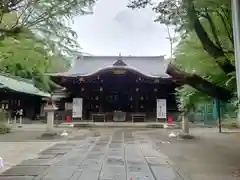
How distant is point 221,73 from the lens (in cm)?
991

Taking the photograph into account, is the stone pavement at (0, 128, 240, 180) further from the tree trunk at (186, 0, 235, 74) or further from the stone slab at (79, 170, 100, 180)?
the tree trunk at (186, 0, 235, 74)

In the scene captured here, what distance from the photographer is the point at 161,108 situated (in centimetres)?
2614

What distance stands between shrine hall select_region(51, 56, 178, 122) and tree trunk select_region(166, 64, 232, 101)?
1766 centimetres

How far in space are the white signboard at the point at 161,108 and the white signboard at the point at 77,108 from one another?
21.4 feet

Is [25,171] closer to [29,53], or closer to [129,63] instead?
[29,53]

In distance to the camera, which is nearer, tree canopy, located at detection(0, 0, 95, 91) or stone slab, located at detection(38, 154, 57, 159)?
tree canopy, located at detection(0, 0, 95, 91)

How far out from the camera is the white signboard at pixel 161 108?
25922 millimetres

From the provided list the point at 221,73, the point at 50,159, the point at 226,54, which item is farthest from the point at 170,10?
the point at 50,159

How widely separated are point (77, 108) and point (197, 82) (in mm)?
19516

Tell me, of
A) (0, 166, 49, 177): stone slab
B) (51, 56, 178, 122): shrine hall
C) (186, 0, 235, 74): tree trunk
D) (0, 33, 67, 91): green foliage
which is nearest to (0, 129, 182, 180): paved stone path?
(0, 166, 49, 177): stone slab

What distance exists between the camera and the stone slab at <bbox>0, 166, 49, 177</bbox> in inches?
258

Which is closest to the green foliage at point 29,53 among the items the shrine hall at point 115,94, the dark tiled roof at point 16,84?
the dark tiled roof at point 16,84

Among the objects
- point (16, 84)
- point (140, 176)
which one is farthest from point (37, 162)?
point (16, 84)

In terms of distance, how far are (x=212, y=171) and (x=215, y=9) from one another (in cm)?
396
